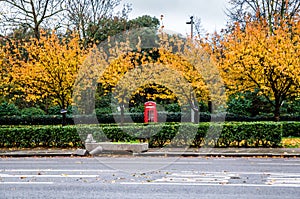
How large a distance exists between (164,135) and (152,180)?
949 cm

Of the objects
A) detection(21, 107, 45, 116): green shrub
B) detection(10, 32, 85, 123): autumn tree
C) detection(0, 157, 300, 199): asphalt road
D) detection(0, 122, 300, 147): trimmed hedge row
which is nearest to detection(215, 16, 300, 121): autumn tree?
detection(0, 122, 300, 147): trimmed hedge row

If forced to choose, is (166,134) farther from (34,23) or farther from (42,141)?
(34,23)

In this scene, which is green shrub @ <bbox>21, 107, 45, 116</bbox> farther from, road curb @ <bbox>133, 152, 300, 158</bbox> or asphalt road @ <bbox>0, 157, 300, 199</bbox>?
asphalt road @ <bbox>0, 157, 300, 199</bbox>

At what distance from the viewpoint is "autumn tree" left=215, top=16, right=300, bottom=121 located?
21828 millimetres

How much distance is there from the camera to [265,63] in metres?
21.6

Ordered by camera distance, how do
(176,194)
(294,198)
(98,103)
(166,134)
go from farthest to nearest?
(98,103)
(166,134)
(176,194)
(294,198)

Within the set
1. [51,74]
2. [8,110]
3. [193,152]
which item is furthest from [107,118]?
[193,152]

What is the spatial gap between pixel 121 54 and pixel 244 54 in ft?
28.7

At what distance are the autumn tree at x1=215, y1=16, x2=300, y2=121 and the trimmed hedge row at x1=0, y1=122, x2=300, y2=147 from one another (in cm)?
309

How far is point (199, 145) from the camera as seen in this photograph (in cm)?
2017

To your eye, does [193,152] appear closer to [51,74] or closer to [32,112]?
[51,74]

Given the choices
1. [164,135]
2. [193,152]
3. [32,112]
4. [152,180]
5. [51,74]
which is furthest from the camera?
[32,112]

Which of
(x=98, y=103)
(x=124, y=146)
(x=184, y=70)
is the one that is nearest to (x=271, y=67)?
(x=184, y=70)

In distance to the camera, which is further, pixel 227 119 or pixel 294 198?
pixel 227 119
